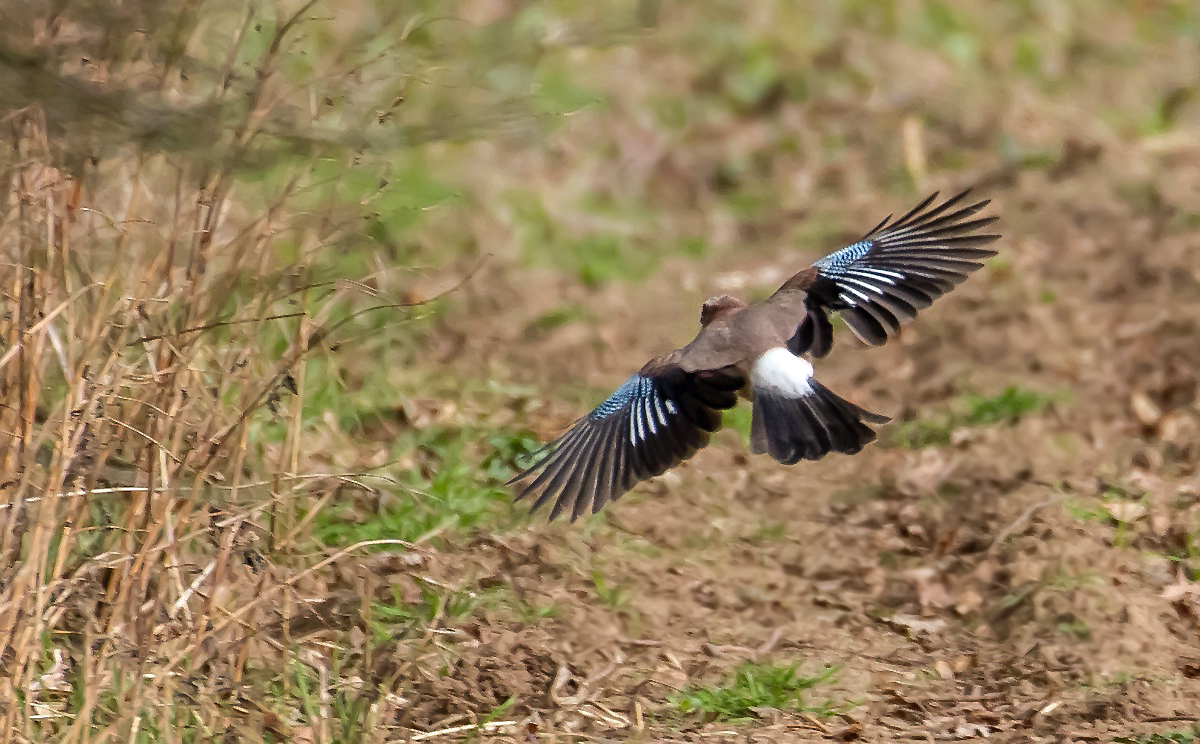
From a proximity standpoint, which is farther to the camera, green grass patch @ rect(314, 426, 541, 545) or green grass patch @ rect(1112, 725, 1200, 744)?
green grass patch @ rect(314, 426, 541, 545)

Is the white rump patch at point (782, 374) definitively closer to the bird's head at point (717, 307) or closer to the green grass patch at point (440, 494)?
the bird's head at point (717, 307)

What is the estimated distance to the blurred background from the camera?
11.5 feet

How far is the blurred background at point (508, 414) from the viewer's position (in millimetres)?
3502

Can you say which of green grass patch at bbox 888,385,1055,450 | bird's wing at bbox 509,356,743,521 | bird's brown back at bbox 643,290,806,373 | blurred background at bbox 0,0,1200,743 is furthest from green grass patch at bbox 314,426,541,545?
green grass patch at bbox 888,385,1055,450

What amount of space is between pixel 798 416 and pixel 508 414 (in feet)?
6.24

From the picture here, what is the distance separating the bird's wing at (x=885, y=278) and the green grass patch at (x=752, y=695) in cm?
130

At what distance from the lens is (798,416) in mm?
4723

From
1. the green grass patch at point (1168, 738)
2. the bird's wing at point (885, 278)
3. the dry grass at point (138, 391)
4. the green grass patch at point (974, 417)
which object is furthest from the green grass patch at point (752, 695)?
the green grass patch at point (974, 417)

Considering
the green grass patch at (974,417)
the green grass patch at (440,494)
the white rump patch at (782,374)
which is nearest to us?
the white rump patch at (782,374)

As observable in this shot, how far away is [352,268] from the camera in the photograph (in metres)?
6.54

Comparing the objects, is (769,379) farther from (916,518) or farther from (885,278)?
(916,518)

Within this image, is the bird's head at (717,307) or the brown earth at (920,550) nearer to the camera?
the brown earth at (920,550)

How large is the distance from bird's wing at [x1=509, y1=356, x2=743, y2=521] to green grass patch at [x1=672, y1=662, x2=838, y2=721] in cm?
65

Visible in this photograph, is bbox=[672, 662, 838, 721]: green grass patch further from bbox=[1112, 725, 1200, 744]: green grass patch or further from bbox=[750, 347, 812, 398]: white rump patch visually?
bbox=[750, 347, 812, 398]: white rump patch
